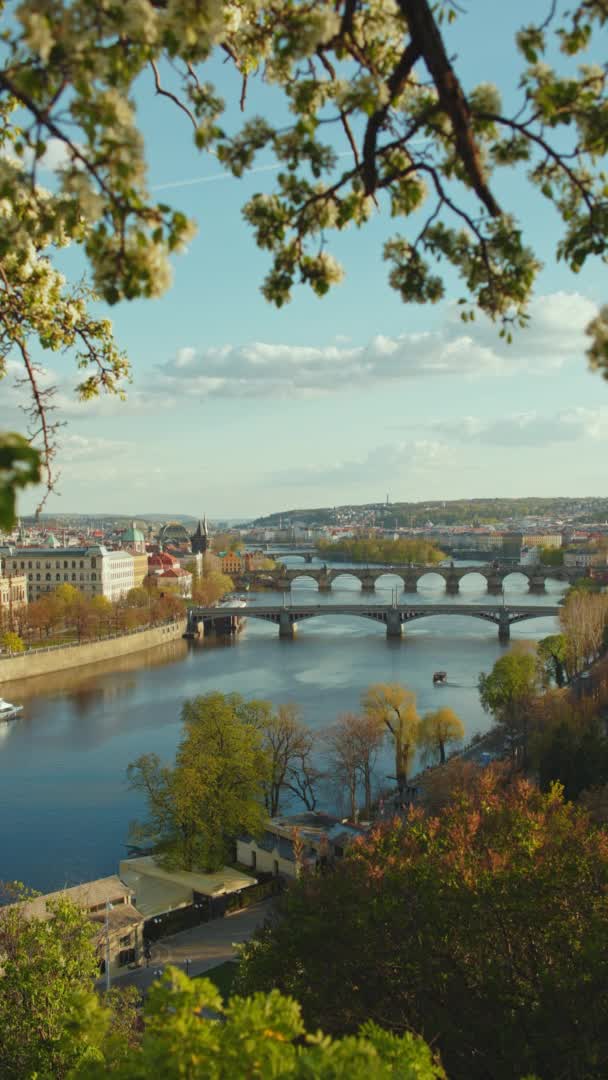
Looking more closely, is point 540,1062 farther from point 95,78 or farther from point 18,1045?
point 95,78

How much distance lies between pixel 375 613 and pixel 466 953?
93.0ft

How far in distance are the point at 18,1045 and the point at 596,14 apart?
14.3ft

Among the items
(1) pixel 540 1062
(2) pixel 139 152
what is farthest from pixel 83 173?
(1) pixel 540 1062

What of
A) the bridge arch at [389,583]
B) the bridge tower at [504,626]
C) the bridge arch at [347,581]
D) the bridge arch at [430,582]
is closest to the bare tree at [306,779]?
the bridge tower at [504,626]

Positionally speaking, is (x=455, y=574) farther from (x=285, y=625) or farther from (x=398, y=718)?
(x=398, y=718)

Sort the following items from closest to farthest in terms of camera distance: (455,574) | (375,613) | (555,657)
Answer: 1. (555,657)
2. (375,613)
3. (455,574)

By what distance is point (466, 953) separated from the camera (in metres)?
4.57

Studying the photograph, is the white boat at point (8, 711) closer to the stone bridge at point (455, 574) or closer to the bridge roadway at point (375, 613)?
the bridge roadway at point (375, 613)

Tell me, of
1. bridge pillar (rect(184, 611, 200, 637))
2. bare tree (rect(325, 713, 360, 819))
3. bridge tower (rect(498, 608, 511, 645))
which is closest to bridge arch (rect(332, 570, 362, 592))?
bridge pillar (rect(184, 611, 200, 637))

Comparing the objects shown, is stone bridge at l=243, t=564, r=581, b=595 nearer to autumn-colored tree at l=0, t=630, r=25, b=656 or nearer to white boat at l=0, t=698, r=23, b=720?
autumn-colored tree at l=0, t=630, r=25, b=656

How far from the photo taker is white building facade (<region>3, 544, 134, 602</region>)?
37438 millimetres

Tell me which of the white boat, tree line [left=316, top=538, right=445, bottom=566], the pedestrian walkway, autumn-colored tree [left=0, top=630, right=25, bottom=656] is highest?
tree line [left=316, top=538, right=445, bottom=566]

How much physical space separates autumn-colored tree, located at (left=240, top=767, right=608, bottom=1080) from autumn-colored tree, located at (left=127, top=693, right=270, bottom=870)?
20.2 feet

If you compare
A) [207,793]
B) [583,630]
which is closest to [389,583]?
[583,630]
